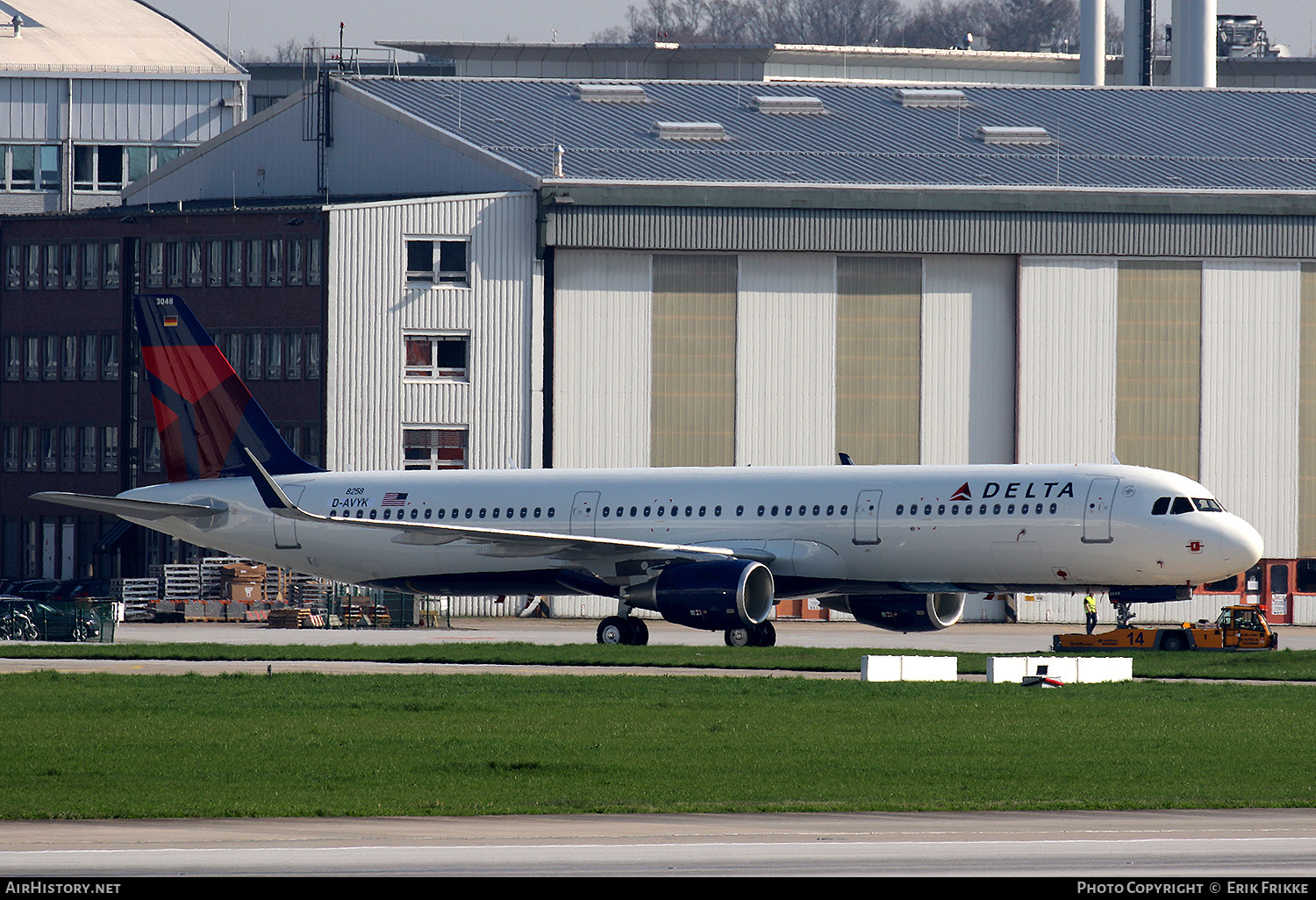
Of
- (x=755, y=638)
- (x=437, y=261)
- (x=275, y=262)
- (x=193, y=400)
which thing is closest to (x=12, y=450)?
(x=275, y=262)

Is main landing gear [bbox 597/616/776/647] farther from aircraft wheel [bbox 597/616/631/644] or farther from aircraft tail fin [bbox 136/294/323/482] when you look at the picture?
aircraft tail fin [bbox 136/294/323/482]

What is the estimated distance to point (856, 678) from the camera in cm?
3672

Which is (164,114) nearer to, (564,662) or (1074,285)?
(1074,285)

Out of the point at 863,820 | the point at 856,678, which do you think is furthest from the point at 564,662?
the point at 863,820

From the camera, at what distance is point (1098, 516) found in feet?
145

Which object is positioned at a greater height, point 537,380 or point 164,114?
point 164,114

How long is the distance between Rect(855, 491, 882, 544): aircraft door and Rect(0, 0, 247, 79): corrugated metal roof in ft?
235

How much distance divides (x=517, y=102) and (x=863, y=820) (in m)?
64.9

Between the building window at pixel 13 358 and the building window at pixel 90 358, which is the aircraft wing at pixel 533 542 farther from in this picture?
the building window at pixel 13 358

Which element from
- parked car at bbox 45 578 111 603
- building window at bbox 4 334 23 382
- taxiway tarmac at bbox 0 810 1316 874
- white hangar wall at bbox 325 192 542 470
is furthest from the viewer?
building window at bbox 4 334 23 382

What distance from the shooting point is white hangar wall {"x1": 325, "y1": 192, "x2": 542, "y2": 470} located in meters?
70.9

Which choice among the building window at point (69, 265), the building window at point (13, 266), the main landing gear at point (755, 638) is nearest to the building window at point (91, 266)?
the building window at point (69, 265)

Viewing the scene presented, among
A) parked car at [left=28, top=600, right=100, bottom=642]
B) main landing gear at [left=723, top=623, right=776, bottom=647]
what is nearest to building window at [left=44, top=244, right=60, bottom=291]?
parked car at [left=28, top=600, right=100, bottom=642]

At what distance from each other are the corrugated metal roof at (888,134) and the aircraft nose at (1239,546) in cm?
3008
